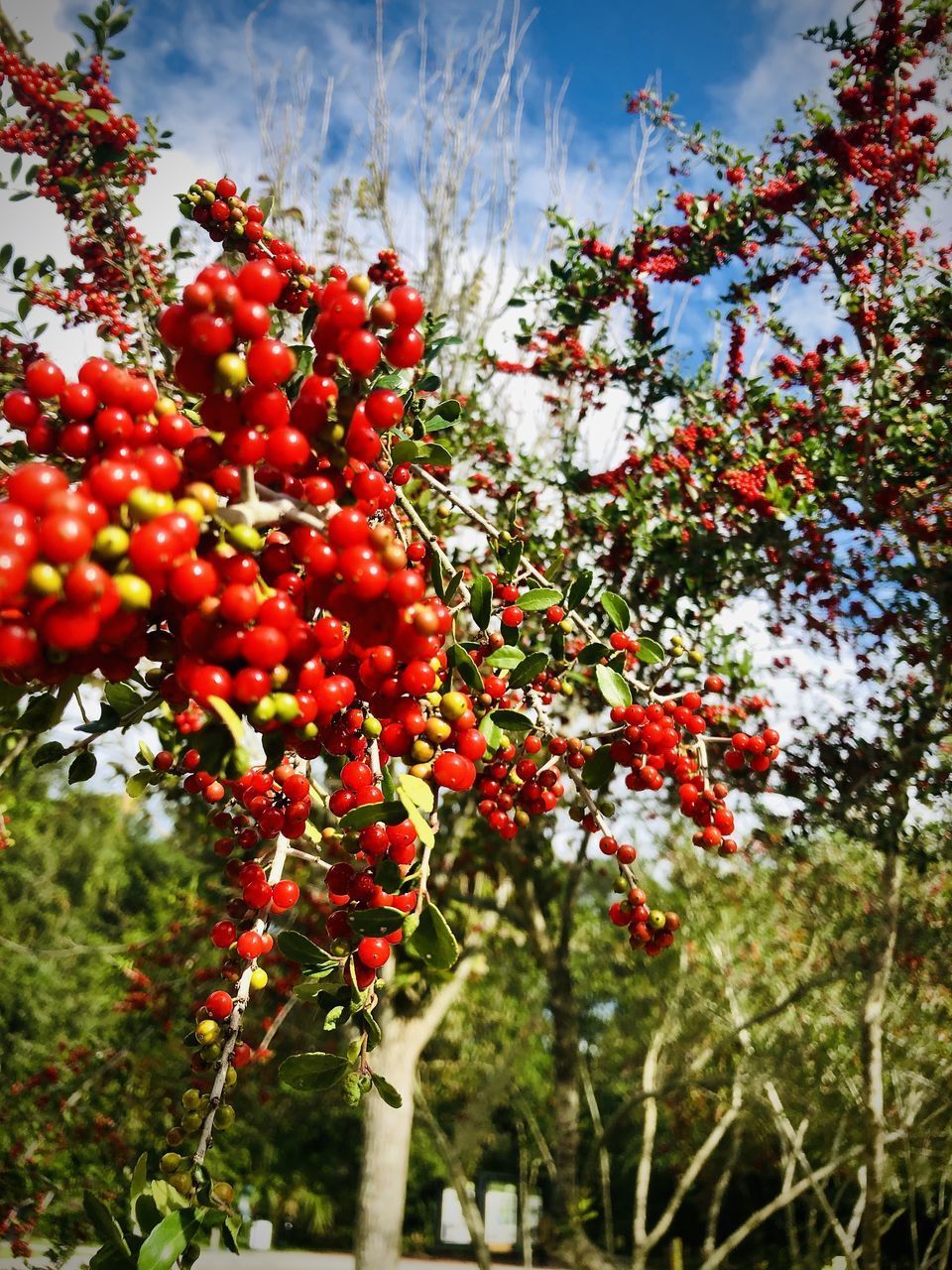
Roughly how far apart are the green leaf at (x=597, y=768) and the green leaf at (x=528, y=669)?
32 cm

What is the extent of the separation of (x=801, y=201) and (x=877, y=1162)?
602cm

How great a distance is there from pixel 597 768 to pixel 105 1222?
1117 mm

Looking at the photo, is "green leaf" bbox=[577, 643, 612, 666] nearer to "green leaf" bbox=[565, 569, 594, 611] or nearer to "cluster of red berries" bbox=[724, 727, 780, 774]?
"green leaf" bbox=[565, 569, 594, 611]

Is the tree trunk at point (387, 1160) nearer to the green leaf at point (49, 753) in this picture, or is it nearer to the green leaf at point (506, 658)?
the green leaf at point (49, 753)

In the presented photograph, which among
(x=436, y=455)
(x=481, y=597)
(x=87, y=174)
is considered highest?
(x=87, y=174)

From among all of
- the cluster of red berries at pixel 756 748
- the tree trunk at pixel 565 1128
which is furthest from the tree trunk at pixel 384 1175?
the cluster of red berries at pixel 756 748

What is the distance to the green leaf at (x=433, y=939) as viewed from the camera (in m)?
1.03

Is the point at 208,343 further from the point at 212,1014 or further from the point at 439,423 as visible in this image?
the point at 212,1014

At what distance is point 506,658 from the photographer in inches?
52.8

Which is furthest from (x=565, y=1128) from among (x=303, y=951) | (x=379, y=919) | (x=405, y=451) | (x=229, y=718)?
(x=229, y=718)

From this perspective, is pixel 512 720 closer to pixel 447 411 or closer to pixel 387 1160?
pixel 447 411

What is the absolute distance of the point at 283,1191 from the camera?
1430cm

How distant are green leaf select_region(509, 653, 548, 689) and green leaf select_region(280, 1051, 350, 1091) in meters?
0.72

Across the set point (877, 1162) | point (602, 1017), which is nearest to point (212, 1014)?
point (877, 1162)
